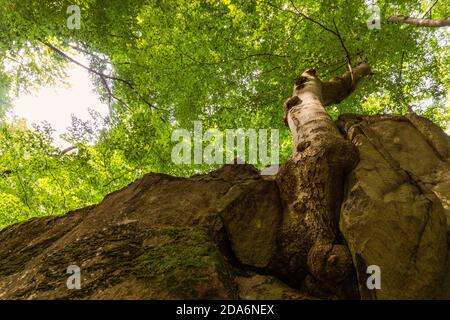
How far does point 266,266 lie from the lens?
304 cm

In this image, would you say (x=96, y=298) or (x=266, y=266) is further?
(x=266, y=266)

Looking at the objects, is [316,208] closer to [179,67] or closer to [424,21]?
[179,67]

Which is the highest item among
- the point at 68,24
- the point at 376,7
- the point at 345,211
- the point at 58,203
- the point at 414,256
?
the point at 376,7

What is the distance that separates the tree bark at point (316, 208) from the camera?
2.72 meters

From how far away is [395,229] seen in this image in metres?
2.53

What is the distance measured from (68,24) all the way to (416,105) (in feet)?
36.5

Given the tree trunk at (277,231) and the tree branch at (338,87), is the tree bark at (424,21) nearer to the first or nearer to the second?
the tree branch at (338,87)

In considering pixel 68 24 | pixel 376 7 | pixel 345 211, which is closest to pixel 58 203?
pixel 68 24

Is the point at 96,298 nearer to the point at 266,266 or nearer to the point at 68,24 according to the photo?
the point at 266,266

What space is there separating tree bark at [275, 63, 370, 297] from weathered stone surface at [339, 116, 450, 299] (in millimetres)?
153

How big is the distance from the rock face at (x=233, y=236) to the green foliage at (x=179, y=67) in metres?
5.14
